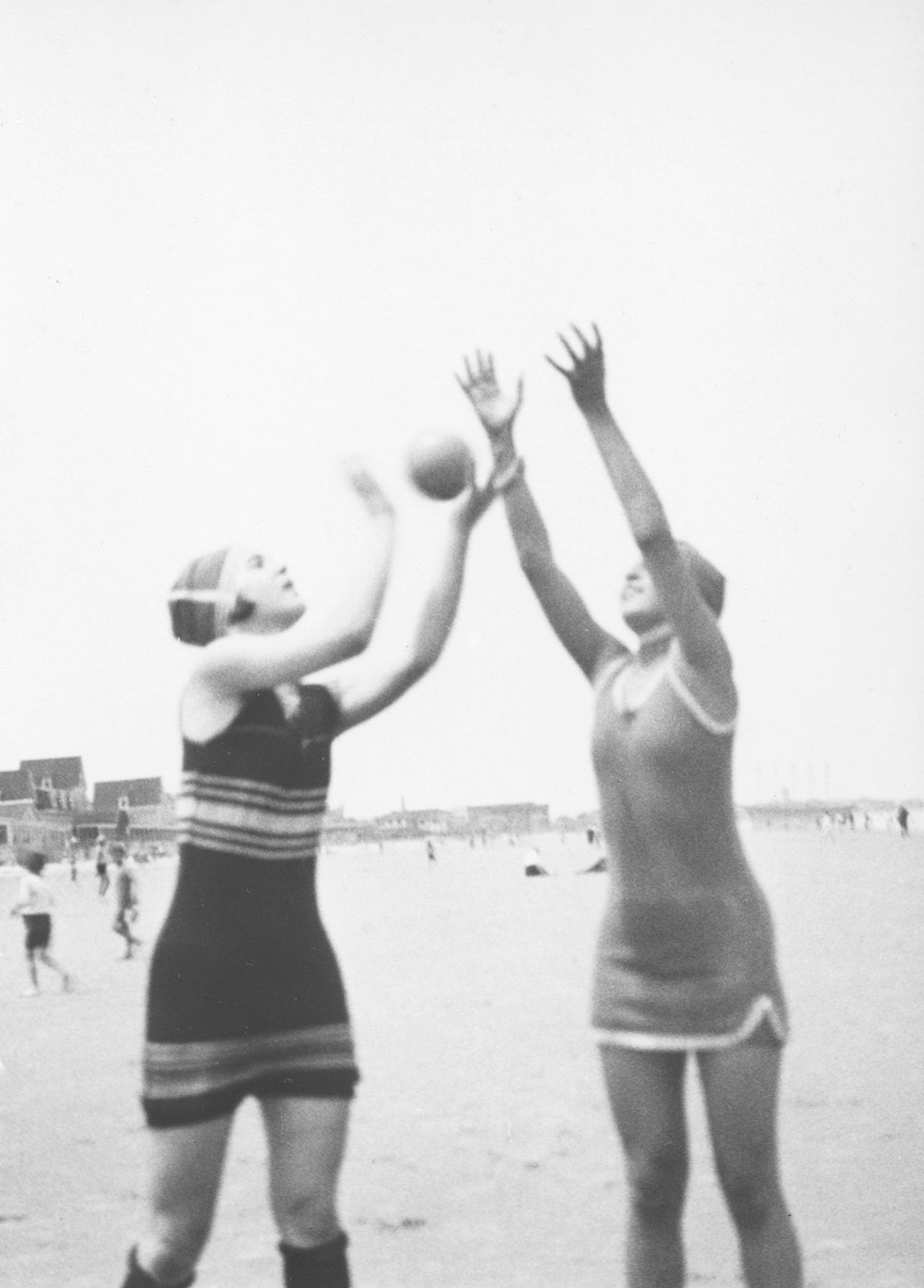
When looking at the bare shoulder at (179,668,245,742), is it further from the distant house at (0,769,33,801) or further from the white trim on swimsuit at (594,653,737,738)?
the distant house at (0,769,33,801)

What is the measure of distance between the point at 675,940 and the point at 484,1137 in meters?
3.40

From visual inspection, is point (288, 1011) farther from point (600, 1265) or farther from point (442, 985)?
point (442, 985)

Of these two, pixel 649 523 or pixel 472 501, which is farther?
pixel 472 501

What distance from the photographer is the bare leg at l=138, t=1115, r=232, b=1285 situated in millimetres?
2697

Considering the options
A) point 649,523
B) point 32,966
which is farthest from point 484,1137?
point 32,966

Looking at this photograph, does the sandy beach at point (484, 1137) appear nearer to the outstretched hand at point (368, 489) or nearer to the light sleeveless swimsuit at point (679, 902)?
the light sleeveless swimsuit at point (679, 902)

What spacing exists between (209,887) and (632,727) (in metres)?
0.85

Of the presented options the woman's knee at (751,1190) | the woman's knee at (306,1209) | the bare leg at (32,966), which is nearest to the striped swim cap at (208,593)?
the woman's knee at (306,1209)

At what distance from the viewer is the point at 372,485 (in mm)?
2980

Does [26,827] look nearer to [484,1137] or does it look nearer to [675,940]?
[484,1137]

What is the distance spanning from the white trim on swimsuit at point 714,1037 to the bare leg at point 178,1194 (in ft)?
2.56

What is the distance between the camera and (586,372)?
9.54 ft

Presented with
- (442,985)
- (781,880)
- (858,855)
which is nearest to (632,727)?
(442,985)

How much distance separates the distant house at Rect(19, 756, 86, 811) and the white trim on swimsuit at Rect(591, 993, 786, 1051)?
130 inches
